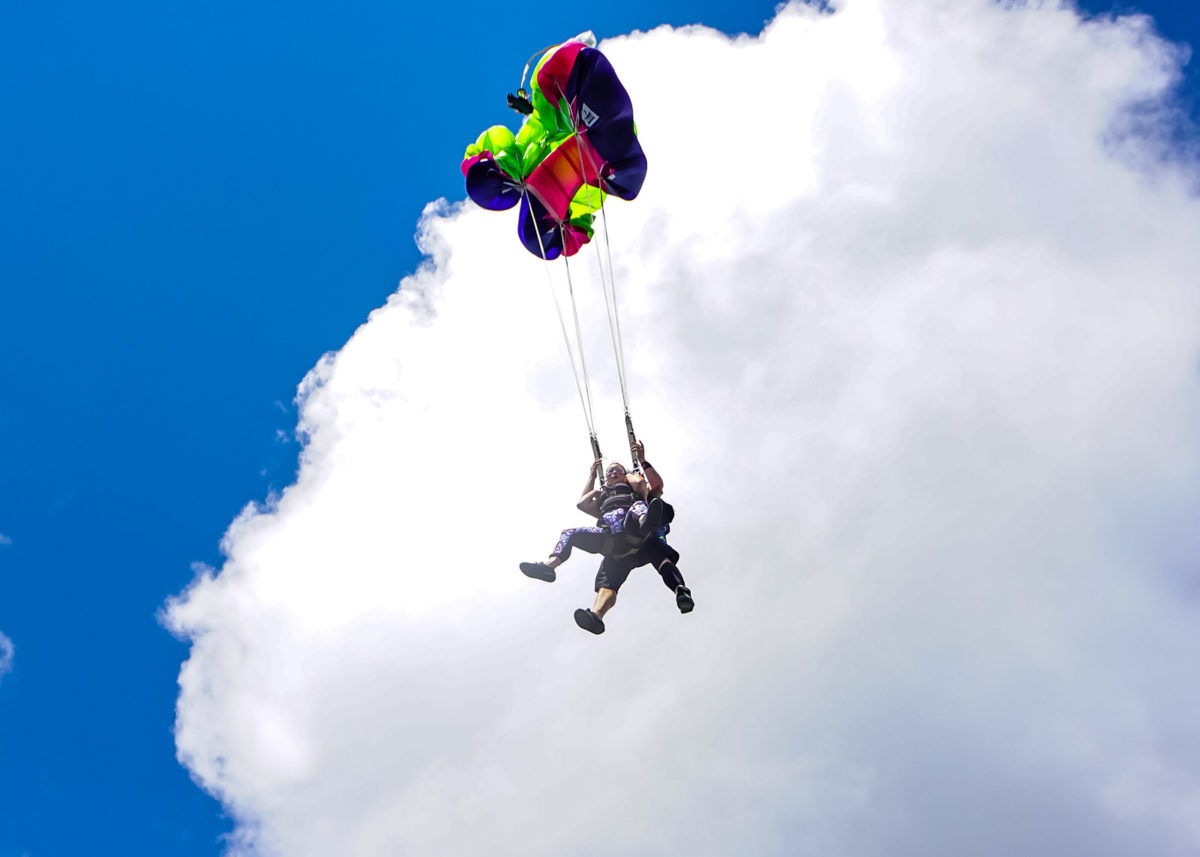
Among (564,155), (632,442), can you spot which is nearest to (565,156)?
(564,155)

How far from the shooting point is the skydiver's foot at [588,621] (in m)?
10.8

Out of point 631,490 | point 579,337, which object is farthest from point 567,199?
point 631,490

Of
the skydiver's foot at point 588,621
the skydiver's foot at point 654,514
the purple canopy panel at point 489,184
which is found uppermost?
the purple canopy panel at point 489,184

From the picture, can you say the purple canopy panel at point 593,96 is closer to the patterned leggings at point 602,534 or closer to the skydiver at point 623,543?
the skydiver at point 623,543

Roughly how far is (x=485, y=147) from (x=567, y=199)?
1.47m

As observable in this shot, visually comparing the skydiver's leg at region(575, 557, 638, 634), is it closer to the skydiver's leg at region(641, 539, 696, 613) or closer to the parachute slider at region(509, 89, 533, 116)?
the skydiver's leg at region(641, 539, 696, 613)

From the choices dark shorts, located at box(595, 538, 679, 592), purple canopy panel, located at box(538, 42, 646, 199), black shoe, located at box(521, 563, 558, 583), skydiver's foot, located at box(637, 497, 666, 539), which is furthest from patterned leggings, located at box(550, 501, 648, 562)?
purple canopy panel, located at box(538, 42, 646, 199)

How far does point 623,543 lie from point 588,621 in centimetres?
149

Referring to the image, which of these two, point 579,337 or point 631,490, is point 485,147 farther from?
point 631,490

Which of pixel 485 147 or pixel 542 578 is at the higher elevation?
pixel 485 147

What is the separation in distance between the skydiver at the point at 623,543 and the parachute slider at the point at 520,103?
5047 millimetres

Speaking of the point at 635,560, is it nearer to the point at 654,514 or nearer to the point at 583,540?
the point at 583,540

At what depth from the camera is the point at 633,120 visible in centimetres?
1252

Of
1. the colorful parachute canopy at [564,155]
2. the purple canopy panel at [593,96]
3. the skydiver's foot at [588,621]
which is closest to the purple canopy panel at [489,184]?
the colorful parachute canopy at [564,155]
